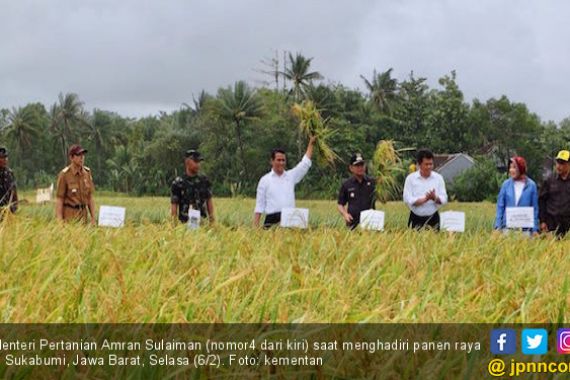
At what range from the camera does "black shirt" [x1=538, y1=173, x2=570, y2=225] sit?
6.76 m

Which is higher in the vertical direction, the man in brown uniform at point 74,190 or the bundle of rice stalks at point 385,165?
the bundle of rice stalks at point 385,165

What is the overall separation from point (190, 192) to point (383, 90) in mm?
55759

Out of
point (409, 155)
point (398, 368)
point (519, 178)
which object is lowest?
point (398, 368)

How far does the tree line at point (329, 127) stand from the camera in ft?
153

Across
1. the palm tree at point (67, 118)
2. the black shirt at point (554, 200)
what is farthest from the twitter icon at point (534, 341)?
the palm tree at point (67, 118)

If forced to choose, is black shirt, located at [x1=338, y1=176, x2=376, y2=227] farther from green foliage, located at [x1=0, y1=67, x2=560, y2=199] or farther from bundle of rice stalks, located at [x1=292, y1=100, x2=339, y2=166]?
green foliage, located at [x1=0, y1=67, x2=560, y2=199]

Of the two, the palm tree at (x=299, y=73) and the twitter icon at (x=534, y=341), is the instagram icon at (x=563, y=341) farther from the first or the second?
the palm tree at (x=299, y=73)

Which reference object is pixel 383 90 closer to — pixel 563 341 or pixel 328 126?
pixel 328 126

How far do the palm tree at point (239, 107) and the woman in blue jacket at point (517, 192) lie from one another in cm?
4263

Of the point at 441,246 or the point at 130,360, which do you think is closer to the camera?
the point at 130,360

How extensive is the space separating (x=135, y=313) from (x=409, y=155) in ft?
150

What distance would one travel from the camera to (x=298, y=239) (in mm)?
4129

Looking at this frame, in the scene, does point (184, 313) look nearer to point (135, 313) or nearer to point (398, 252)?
point (135, 313)

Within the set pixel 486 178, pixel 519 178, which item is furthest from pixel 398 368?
pixel 486 178
